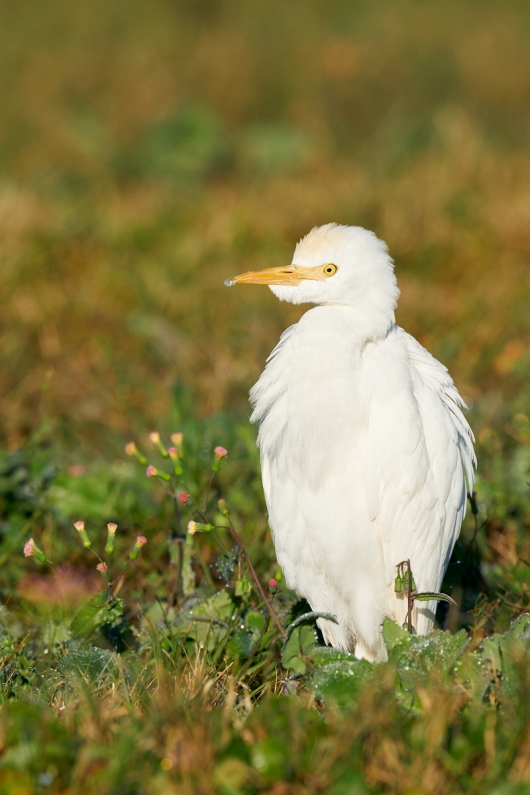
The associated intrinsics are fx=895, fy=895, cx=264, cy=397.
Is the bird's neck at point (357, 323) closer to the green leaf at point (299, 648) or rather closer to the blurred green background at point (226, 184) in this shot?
the green leaf at point (299, 648)

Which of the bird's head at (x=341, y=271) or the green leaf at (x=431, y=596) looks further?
the bird's head at (x=341, y=271)

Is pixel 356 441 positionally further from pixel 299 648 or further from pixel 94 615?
pixel 94 615

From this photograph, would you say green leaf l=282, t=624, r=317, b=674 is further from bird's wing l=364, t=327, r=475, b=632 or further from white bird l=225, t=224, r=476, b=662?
bird's wing l=364, t=327, r=475, b=632

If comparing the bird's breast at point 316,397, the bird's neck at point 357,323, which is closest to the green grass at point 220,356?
the bird's breast at point 316,397

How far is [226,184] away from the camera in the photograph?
32.3 feet

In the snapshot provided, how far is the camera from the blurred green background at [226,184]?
5.64 meters

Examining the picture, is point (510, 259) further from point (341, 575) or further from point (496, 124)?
point (496, 124)

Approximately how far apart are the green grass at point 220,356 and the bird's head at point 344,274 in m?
0.74

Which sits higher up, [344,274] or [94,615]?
[344,274]

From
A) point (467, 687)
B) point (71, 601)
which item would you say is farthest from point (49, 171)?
point (467, 687)

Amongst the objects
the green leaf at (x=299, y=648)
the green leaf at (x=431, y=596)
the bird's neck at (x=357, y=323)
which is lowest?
the green leaf at (x=299, y=648)

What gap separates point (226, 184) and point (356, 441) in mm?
7690

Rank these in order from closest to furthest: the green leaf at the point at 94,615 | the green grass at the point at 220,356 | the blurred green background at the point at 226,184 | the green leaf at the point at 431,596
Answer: the green grass at the point at 220,356, the green leaf at the point at 431,596, the green leaf at the point at 94,615, the blurred green background at the point at 226,184

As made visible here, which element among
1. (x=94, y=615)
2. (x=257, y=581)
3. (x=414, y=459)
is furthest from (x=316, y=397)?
(x=94, y=615)
